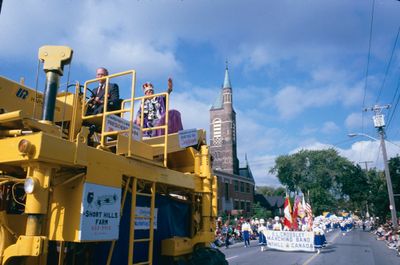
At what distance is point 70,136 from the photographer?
4.91 m

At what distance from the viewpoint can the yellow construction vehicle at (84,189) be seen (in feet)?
11.5

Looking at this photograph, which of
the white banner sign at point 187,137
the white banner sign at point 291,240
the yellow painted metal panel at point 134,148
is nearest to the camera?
the yellow painted metal panel at point 134,148

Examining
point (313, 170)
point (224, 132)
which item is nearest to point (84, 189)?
point (224, 132)

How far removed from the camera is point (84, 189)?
3.72m

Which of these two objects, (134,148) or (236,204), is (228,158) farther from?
(134,148)

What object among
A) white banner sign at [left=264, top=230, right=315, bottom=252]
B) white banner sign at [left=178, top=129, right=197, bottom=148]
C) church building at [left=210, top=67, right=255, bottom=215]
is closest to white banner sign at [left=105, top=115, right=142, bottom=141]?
white banner sign at [left=178, top=129, right=197, bottom=148]

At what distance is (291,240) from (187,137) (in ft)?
54.3

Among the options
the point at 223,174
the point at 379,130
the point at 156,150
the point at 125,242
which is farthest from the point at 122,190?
the point at 223,174

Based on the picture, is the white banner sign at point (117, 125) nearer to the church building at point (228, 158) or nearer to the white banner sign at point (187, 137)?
the white banner sign at point (187, 137)

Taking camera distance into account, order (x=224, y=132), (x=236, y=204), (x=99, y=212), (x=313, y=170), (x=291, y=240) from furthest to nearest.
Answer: (x=313, y=170), (x=224, y=132), (x=236, y=204), (x=291, y=240), (x=99, y=212)

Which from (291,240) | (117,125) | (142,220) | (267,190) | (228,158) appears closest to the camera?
(117,125)

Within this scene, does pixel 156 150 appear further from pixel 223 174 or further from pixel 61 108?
pixel 223 174

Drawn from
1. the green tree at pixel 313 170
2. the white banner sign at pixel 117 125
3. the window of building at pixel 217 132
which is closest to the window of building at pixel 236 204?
the window of building at pixel 217 132

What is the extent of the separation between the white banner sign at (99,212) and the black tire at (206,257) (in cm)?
197
